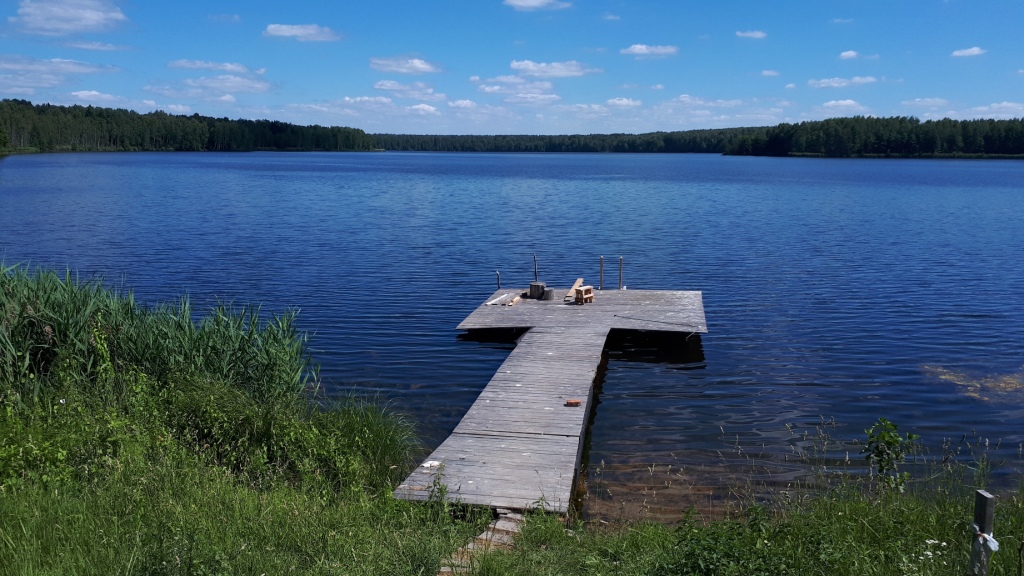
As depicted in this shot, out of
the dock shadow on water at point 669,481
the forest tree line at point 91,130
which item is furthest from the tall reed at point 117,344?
the forest tree line at point 91,130

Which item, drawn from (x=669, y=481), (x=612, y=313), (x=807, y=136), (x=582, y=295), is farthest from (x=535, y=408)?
(x=807, y=136)

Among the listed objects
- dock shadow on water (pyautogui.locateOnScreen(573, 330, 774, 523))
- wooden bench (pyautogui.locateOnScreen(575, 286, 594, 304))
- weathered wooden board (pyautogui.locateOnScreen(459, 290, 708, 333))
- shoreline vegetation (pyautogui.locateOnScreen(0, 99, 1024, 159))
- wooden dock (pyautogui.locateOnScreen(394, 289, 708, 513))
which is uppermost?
shoreline vegetation (pyautogui.locateOnScreen(0, 99, 1024, 159))

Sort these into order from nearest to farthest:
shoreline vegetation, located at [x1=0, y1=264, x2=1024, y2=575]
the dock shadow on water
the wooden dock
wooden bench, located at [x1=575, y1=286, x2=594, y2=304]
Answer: shoreline vegetation, located at [x1=0, y1=264, x2=1024, y2=575], the wooden dock, the dock shadow on water, wooden bench, located at [x1=575, y1=286, x2=594, y2=304]

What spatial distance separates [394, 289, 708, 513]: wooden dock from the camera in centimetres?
877

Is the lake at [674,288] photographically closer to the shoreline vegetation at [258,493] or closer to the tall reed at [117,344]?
the shoreline vegetation at [258,493]

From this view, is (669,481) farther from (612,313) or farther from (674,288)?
(674,288)

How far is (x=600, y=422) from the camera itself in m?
12.8

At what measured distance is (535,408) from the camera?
38.0 feet

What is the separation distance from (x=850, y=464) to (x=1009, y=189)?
68.4 metres

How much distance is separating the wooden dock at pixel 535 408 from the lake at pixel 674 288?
72cm

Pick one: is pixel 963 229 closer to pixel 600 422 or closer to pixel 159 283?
pixel 600 422

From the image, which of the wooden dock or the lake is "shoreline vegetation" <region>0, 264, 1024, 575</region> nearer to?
the wooden dock

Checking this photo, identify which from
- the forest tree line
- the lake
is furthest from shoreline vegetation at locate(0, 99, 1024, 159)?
the lake

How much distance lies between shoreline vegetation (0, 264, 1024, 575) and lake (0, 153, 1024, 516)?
1.45m
